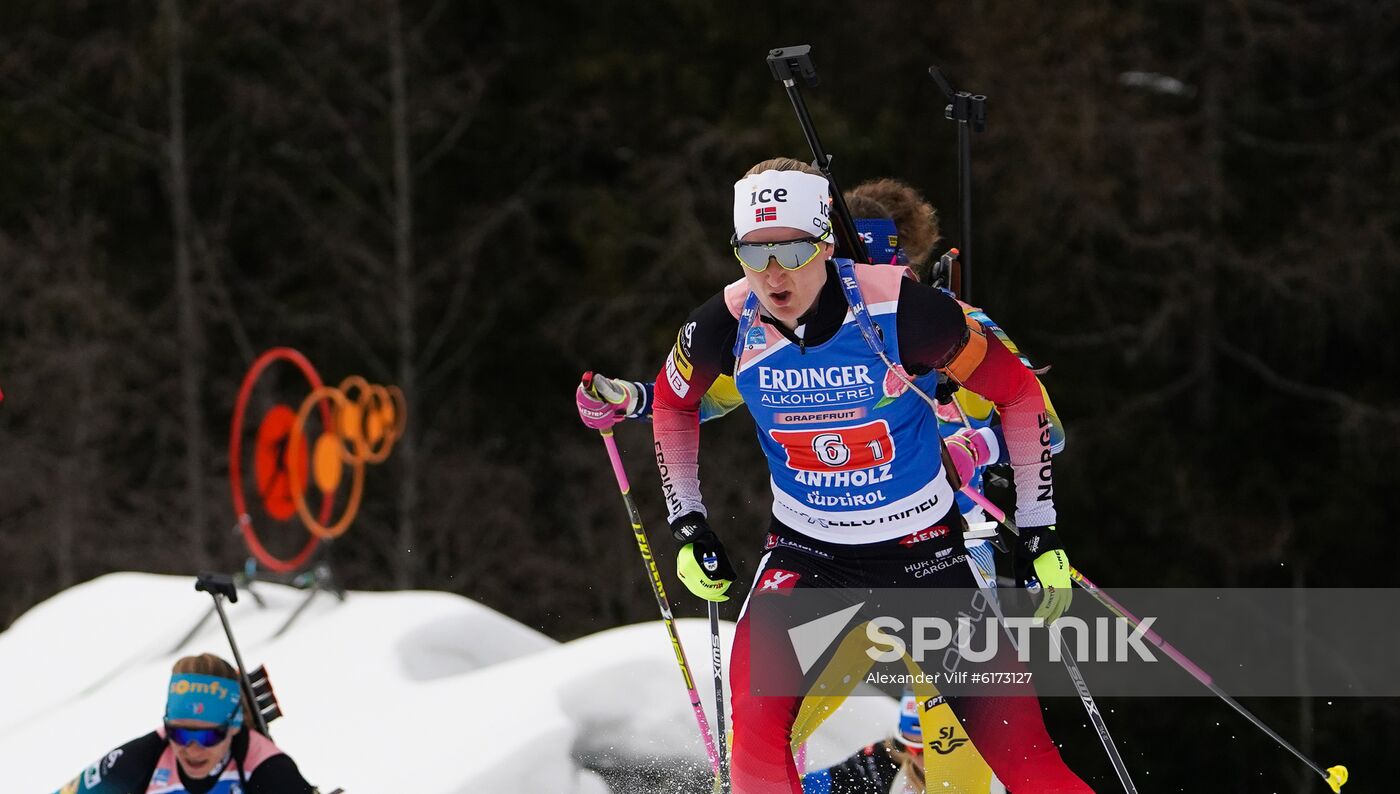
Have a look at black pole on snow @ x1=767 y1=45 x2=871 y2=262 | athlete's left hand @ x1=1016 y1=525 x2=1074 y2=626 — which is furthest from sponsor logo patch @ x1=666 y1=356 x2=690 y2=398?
athlete's left hand @ x1=1016 y1=525 x2=1074 y2=626

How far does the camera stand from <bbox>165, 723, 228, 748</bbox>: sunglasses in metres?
4.39

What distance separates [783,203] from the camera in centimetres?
383

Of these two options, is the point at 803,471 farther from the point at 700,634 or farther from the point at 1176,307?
the point at 1176,307

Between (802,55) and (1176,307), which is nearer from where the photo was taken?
(802,55)

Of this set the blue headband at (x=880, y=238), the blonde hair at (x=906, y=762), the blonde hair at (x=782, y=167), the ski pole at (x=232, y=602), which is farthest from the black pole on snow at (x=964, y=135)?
the ski pole at (x=232, y=602)

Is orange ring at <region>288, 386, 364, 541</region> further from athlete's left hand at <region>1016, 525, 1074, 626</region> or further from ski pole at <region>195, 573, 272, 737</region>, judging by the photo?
athlete's left hand at <region>1016, 525, 1074, 626</region>

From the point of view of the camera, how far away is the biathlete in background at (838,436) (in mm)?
3822

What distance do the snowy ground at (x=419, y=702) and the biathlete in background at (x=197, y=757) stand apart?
1090 millimetres

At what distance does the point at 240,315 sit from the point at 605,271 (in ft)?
13.7

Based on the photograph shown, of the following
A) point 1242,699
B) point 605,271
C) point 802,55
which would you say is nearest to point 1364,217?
point 1242,699

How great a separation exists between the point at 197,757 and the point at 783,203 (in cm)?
215

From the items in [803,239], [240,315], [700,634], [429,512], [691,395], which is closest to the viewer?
[803,239]

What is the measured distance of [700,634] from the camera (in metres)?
6.56

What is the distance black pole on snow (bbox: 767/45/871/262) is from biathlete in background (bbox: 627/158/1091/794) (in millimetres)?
435
